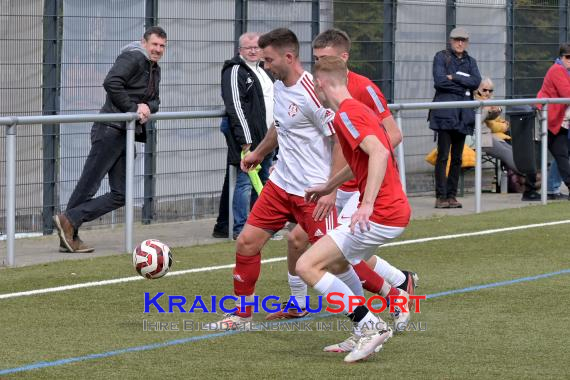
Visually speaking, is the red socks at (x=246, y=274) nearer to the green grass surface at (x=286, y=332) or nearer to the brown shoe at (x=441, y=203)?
the green grass surface at (x=286, y=332)

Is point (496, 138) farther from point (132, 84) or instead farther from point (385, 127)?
point (385, 127)

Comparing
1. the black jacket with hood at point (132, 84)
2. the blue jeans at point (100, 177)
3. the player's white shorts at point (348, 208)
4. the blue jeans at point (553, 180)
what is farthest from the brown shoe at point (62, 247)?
the blue jeans at point (553, 180)

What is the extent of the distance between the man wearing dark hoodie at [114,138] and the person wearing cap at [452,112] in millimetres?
4518

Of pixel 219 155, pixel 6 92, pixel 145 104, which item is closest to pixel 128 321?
pixel 145 104

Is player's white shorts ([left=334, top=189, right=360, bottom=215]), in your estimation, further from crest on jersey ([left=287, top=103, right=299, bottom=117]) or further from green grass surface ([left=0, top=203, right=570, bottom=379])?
green grass surface ([left=0, top=203, right=570, bottom=379])

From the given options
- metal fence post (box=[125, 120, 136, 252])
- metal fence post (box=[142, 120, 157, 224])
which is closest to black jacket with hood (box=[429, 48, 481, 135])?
metal fence post (box=[142, 120, 157, 224])

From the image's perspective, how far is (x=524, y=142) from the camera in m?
16.6

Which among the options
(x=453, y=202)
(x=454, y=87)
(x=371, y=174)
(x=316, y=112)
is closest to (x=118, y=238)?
(x=453, y=202)

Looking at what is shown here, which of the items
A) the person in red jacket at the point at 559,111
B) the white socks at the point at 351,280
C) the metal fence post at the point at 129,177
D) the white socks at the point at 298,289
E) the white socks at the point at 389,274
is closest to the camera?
the white socks at the point at 351,280

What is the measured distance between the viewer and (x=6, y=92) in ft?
44.1

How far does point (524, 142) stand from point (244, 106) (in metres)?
4.91

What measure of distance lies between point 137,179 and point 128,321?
5563mm

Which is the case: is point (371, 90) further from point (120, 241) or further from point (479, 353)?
point (120, 241)

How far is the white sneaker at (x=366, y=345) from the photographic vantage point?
768 cm
